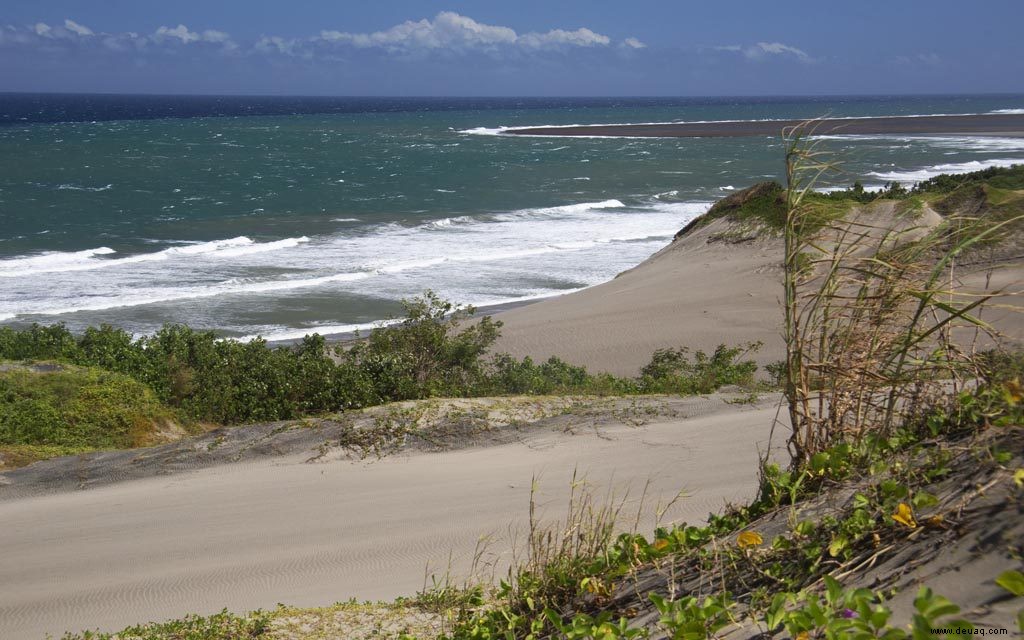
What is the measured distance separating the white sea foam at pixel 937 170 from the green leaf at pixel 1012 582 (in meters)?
43.4

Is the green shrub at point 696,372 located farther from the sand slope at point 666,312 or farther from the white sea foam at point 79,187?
the white sea foam at point 79,187

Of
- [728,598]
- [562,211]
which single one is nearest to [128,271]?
[562,211]

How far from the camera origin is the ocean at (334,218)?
2184cm

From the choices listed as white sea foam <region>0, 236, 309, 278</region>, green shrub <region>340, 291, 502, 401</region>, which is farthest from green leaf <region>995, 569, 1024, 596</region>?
white sea foam <region>0, 236, 309, 278</region>

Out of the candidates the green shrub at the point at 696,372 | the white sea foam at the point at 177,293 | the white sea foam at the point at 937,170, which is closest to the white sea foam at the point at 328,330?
the white sea foam at the point at 177,293

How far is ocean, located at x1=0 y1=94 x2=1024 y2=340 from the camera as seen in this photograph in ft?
71.7

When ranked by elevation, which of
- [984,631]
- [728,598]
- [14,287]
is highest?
[984,631]

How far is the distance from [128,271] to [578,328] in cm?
1543

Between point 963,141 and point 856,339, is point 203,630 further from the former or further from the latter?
point 963,141

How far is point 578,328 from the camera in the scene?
1658cm

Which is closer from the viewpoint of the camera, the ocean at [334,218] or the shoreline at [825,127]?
the ocean at [334,218]

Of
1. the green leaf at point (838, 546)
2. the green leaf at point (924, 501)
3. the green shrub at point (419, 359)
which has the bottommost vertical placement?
the green shrub at point (419, 359)

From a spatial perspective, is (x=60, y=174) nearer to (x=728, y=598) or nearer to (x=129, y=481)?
(x=129, y=481)

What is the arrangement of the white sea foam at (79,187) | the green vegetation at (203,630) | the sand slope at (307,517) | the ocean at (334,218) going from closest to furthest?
the green vegetation at (203,630), the sand slope at (307,517), the ocean at (334,218), the white sea foam at (79,187)
